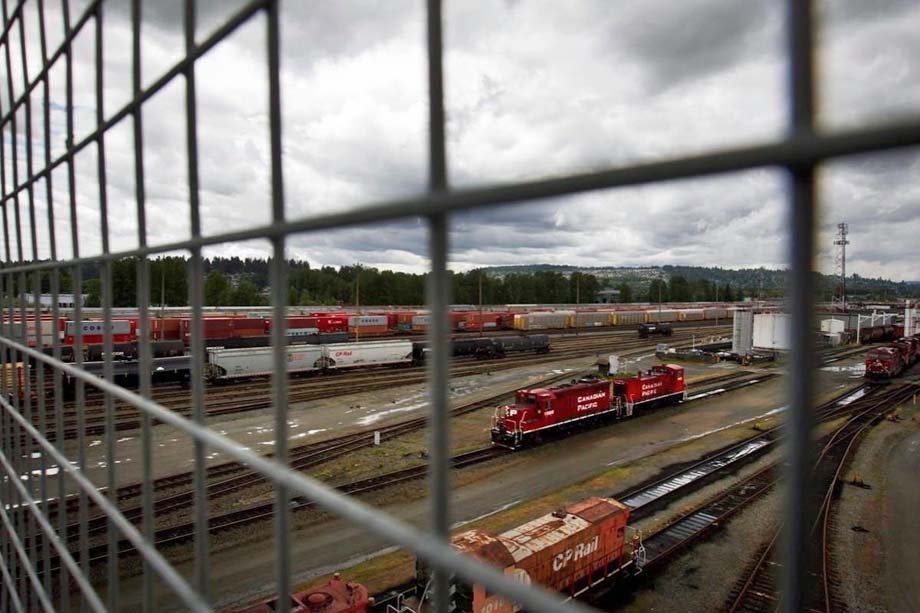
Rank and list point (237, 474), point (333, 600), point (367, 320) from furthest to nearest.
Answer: point (367, 320)
point (237, 474)
point (333, 600)

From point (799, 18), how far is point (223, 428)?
55.0ft

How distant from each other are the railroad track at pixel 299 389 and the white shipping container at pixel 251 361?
540 mm

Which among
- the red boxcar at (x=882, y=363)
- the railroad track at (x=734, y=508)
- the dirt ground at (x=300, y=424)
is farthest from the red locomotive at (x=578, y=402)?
the red boxcar at (x=882, y=363)

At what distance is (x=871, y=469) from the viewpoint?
505 inches

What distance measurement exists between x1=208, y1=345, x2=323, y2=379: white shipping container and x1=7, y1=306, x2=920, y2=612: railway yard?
161 millimetres

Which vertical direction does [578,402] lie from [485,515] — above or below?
above

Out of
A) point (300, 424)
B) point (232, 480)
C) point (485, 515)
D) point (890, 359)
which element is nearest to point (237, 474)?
point (232, 480)

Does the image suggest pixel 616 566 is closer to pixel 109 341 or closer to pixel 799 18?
pixel 109 341

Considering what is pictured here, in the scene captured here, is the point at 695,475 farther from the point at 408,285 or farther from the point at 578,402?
the point at 408,285

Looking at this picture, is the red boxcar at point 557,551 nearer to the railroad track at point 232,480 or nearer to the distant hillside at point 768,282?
the railroad track at point 232,480

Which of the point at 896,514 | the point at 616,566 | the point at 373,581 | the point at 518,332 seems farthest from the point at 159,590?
the point at 518,332

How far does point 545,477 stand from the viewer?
12898 millimetres

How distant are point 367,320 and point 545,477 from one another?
19258 millimetres

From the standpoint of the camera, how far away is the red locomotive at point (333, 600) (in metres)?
6.29
